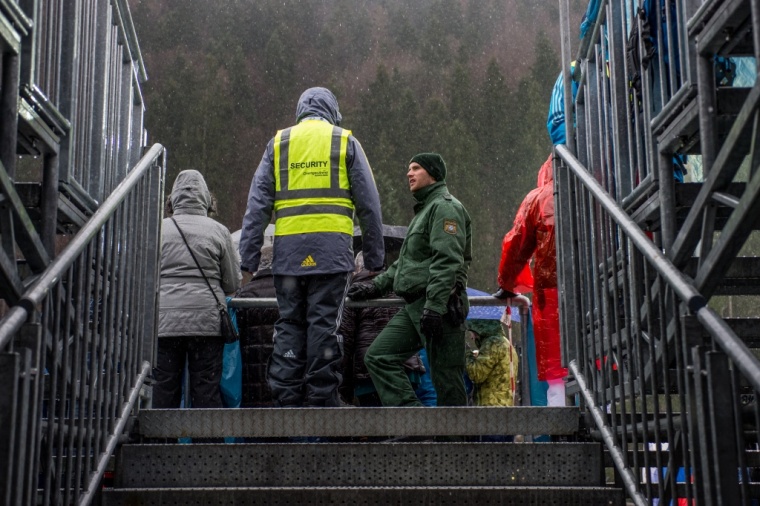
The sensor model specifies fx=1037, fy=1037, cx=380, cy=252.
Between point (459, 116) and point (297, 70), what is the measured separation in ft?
14.3

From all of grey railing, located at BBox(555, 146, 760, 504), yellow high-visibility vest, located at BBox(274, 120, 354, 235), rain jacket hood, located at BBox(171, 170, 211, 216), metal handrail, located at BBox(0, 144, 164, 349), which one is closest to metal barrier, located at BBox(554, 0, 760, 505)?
grey railing, located at BBox(555, 146, 760, 504)

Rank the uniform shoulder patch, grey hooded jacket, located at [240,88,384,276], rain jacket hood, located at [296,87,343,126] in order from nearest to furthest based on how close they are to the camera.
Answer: grey hooded jacket, located at [240,88,384,276] < the uniform shoulder patch < rain jacket hood, located at [296,87,343,126]

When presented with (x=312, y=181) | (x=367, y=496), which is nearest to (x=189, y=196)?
(x=312, y=181)

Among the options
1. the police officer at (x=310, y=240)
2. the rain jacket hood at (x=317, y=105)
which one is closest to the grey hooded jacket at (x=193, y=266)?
the police officer at (x=310, y=240)

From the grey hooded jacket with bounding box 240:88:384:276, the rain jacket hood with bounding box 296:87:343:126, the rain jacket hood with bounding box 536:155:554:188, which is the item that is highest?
the rain jacket hood with bounding box 296:87:343:126

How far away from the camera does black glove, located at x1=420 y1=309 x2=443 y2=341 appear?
5.02 m

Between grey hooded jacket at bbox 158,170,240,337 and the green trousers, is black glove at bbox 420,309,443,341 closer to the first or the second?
the green trousers

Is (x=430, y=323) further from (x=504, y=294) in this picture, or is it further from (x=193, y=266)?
(x=193, y=266)

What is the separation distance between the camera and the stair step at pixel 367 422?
3.93 m

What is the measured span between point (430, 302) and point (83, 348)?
80.5 inches

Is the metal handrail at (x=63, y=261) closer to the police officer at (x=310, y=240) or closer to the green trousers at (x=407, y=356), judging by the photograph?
the police officer at (x=310, y=240)

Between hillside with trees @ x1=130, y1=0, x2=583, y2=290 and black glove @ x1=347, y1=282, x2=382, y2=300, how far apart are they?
17845mm

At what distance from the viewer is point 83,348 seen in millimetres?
3414

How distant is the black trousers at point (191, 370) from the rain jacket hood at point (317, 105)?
1.39m
